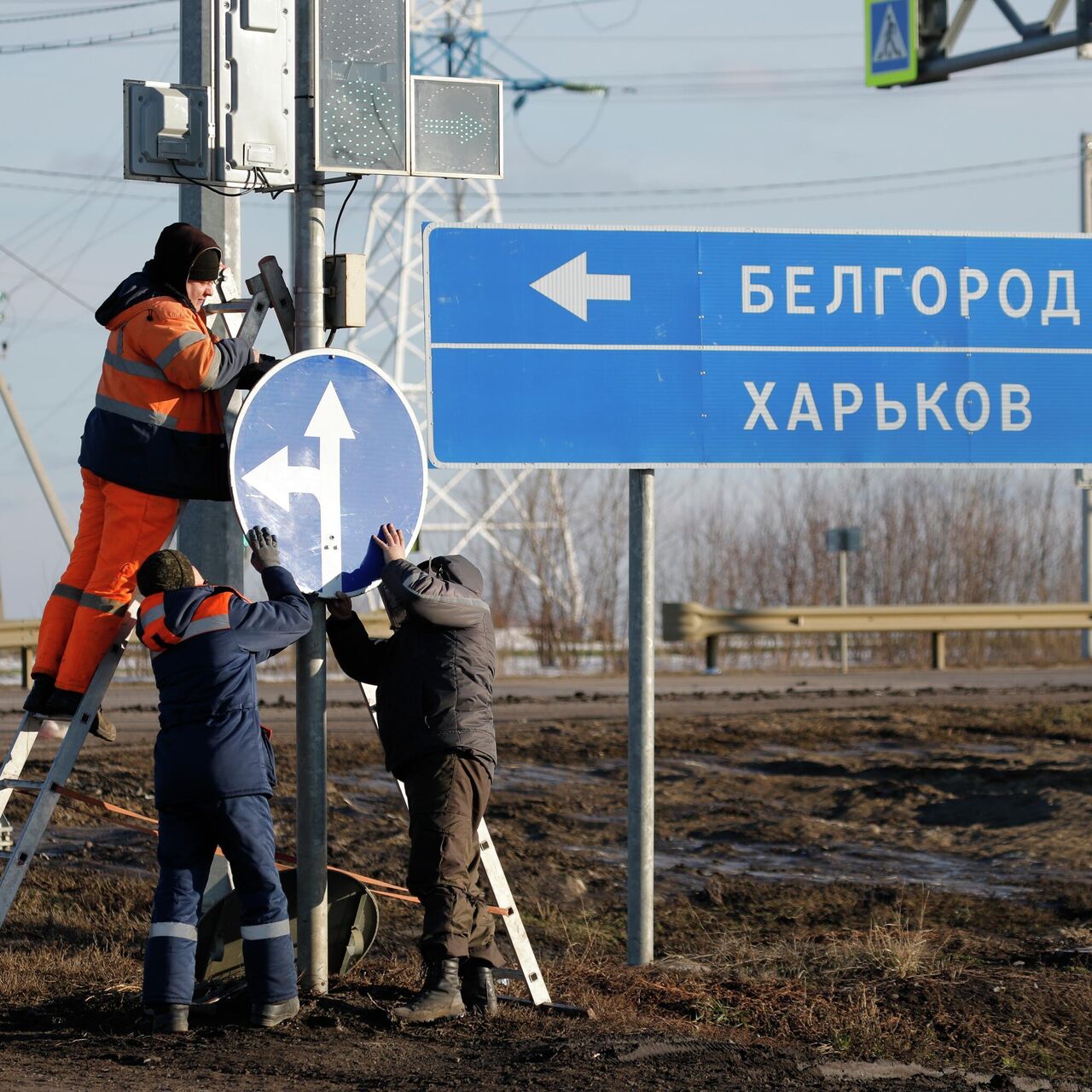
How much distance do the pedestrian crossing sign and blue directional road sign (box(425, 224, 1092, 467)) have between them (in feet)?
30.0

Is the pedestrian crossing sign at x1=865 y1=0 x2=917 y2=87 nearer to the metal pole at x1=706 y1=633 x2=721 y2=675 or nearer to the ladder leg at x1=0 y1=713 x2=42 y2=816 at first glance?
the metal pole at x1=706 y1=633 x2=721 y2=675

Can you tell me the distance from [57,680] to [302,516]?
39.5 inches

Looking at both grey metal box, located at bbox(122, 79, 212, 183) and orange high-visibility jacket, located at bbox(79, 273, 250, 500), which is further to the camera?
grey metal box, located at bbox(122, 79, 212, 183)

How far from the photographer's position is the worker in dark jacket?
18.5 ft

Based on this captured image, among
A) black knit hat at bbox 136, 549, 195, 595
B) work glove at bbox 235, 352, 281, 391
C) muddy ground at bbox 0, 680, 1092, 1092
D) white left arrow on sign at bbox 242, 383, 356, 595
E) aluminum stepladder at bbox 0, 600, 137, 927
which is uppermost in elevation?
work glove at bbox 235, 352, 281, 391

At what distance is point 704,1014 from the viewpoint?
19.9 ft

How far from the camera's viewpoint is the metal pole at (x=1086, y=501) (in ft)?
86.8

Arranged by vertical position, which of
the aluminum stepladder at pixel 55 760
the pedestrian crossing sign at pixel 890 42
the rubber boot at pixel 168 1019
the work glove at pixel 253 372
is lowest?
the rubber boot at pixel 168 1019

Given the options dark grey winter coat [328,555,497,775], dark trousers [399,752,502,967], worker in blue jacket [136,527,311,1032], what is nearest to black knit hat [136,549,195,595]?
worker in blue jacket [136,527,311,1032]

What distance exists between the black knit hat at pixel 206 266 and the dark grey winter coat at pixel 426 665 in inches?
46.0

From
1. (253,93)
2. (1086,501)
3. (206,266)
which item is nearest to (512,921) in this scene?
(206,266)

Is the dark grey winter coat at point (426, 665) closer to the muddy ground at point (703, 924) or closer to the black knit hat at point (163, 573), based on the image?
the black knit hat at point (163, 573)

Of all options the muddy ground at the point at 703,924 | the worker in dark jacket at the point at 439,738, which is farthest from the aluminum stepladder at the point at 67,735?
the worker in dark jacket at the point at 439,738

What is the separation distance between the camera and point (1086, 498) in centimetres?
2791
